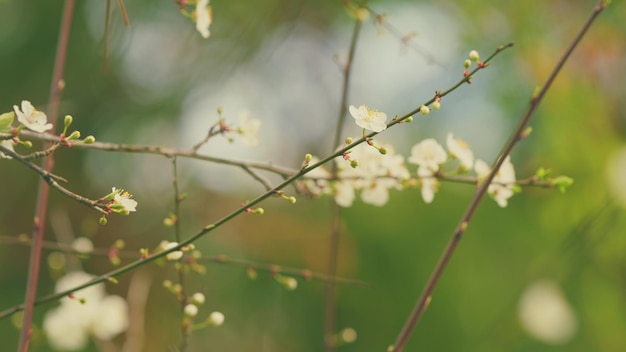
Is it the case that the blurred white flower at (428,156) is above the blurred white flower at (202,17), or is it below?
below

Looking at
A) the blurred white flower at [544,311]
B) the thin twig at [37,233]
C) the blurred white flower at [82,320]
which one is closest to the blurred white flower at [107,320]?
the blurred white flower at [82,320]

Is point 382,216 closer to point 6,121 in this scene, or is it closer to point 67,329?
point 67,329

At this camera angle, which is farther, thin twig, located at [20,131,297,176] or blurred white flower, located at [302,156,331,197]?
blurred white flower, located at [302,156,331,197]

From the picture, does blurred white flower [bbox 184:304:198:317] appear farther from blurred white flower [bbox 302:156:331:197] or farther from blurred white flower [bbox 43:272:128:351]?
blurred white flower [bbox 43:272:128:351]

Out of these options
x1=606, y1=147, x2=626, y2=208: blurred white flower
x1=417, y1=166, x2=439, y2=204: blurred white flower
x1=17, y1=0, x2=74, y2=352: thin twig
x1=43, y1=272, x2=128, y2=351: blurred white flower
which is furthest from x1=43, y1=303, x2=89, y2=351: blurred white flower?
x1=606, y1=147, x2=626, y2=208: blurred white flower

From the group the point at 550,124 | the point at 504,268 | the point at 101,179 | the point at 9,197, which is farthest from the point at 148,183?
the point at 550,124

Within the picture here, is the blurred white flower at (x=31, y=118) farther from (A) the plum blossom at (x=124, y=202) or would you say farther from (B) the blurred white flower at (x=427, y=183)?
(B) the blurred white flower at (x=427, y=183)

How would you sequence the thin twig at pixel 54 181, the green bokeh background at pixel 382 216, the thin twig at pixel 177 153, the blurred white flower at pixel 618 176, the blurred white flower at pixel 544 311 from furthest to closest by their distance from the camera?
the green bokeh background at pixel 382 216 < the blurred white flower at pixel 544 311 < the blurred white flower at pixel 618 176 < the thin twig at pixel 177 153 < the thin twig at pixel 54 181

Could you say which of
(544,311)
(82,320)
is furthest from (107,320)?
(544,311)
